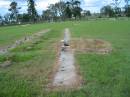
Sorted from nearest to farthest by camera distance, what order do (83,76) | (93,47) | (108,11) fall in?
(83,76)
(93,47)
(108,11)

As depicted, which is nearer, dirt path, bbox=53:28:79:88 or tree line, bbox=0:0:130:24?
dirt path, bbox=53:28:79:88

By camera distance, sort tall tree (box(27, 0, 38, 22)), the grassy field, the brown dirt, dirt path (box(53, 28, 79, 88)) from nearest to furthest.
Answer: the grassy field
dirt path (box(53, 28, 79, 88))
the brown dirt
tall tree (box(27, 0, 38, 22))

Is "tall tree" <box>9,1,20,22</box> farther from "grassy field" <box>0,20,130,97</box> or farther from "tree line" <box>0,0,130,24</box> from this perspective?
"grassy field" <box>0,20,130,97</box>

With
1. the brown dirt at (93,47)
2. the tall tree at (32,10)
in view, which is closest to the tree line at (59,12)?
the tall tree at (32,10)

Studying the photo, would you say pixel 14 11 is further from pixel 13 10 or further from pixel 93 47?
pixel 93 47

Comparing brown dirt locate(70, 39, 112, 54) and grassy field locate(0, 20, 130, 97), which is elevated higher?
grassy field locate(0, 20, 130, 97)

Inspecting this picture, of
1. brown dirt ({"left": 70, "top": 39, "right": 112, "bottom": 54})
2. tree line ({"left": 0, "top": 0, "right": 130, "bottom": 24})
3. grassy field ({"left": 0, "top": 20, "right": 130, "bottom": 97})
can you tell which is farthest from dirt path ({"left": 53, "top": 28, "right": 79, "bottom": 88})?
tree line ({"left": 0, "top": 0, "right": 130, "bottom": 24})

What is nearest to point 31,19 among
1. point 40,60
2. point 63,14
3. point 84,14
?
point 63,14

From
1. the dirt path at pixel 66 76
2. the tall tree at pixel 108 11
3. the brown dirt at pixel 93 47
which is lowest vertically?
the tall tree at pixel 108 11

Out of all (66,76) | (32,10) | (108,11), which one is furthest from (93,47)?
(108,11)

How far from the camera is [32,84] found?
1014 centimetres

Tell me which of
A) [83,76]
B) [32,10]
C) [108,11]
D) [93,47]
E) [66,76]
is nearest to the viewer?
[83,76]

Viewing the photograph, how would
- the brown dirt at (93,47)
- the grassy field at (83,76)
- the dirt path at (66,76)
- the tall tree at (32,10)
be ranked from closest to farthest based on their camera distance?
1. the grassy field at (83,76)
2. the dirt path at (66,76)
3. the brown dirt at (93,47)
4. the tall tree at (32,10)

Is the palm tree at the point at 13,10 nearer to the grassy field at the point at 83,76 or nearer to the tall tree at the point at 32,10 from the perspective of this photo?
the tall tree at the point at 32,10
